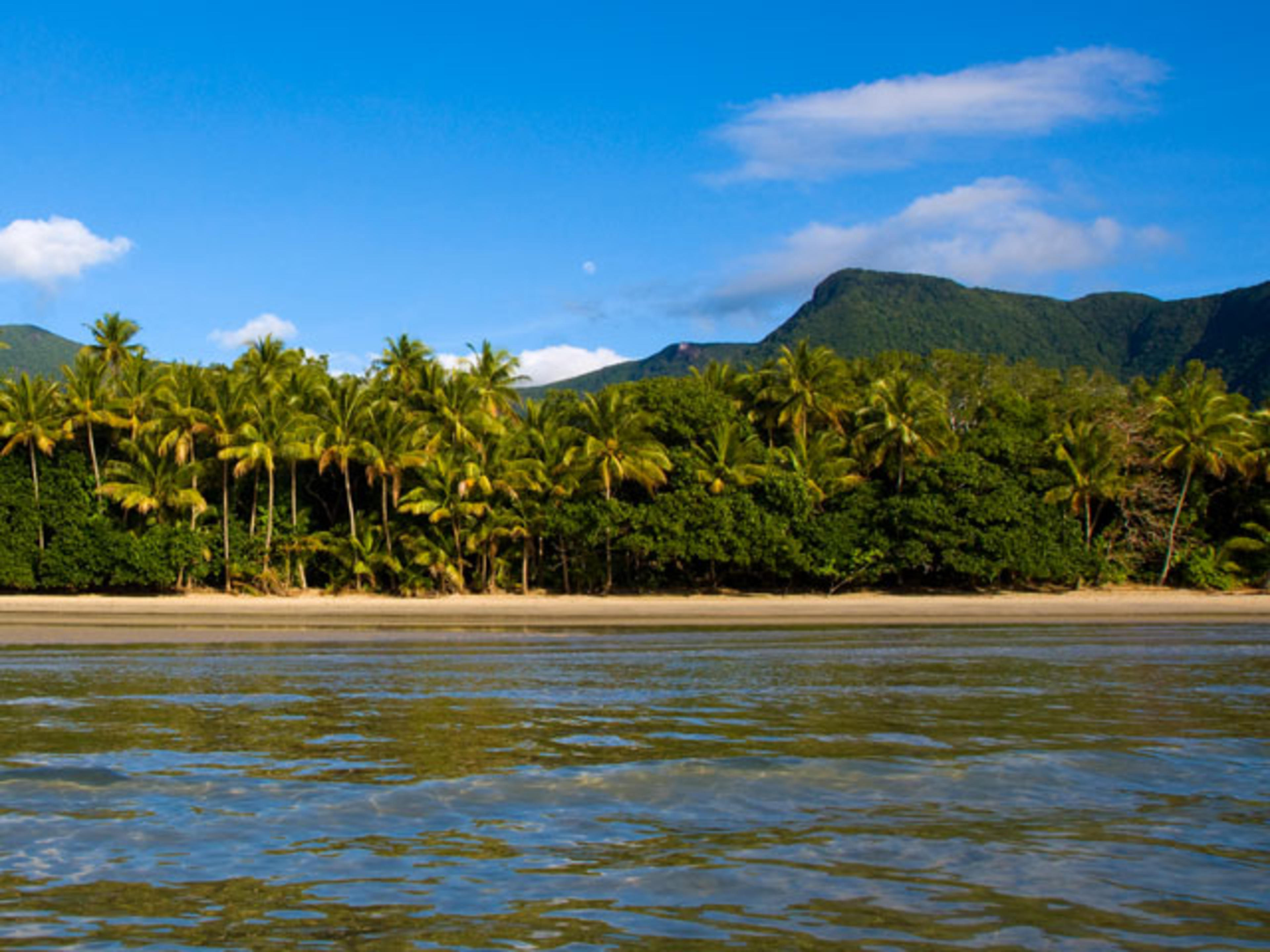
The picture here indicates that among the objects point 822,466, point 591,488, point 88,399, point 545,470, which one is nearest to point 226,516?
point 88,399

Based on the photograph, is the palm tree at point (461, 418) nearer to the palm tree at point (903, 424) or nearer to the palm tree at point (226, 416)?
the palm tree at point (226, 416)

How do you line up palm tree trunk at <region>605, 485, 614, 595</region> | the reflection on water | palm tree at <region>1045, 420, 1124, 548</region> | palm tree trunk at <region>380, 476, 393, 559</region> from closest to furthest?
the reflection on water → palm tree trunk at <region>605, 485, 614, 595</region> → palm tree trunk at <region>380, 476, 393, 559</region> → palm tree at <region>1045, 420, 1124, 548</region>

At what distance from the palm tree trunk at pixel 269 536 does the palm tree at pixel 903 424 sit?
86.9 feet

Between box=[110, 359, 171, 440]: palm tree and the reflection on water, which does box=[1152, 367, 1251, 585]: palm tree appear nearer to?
the reflection on water

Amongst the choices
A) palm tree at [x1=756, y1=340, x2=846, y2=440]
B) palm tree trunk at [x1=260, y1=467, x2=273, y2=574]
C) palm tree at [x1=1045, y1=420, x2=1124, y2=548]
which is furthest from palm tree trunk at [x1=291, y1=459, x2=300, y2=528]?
palm tree at [x1=1045, y1=420, x2=1124, y2=548]

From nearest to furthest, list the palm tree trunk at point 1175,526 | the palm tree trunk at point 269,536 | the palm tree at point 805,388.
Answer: the palm tree trunk at point 269,536, the palm tree trunk at point 1175,526, the palm tree at point 805,388

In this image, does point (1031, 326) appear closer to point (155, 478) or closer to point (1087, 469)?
point (1087, 469)

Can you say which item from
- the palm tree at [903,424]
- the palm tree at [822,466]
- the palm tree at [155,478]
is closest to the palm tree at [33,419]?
the palm tree at [155,478]

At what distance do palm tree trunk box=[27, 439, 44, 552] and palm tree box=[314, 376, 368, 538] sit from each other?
12.3 metres

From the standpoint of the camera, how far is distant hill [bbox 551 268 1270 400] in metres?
150

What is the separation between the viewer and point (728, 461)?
50000 millimetres

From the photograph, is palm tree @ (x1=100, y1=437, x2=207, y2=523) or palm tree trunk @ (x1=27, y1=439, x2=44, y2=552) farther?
palm tree trunk @ (x1=27, y1=439, x2=44, y2=552)

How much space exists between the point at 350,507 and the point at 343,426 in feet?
12.3

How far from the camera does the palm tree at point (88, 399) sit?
49.4 meters
